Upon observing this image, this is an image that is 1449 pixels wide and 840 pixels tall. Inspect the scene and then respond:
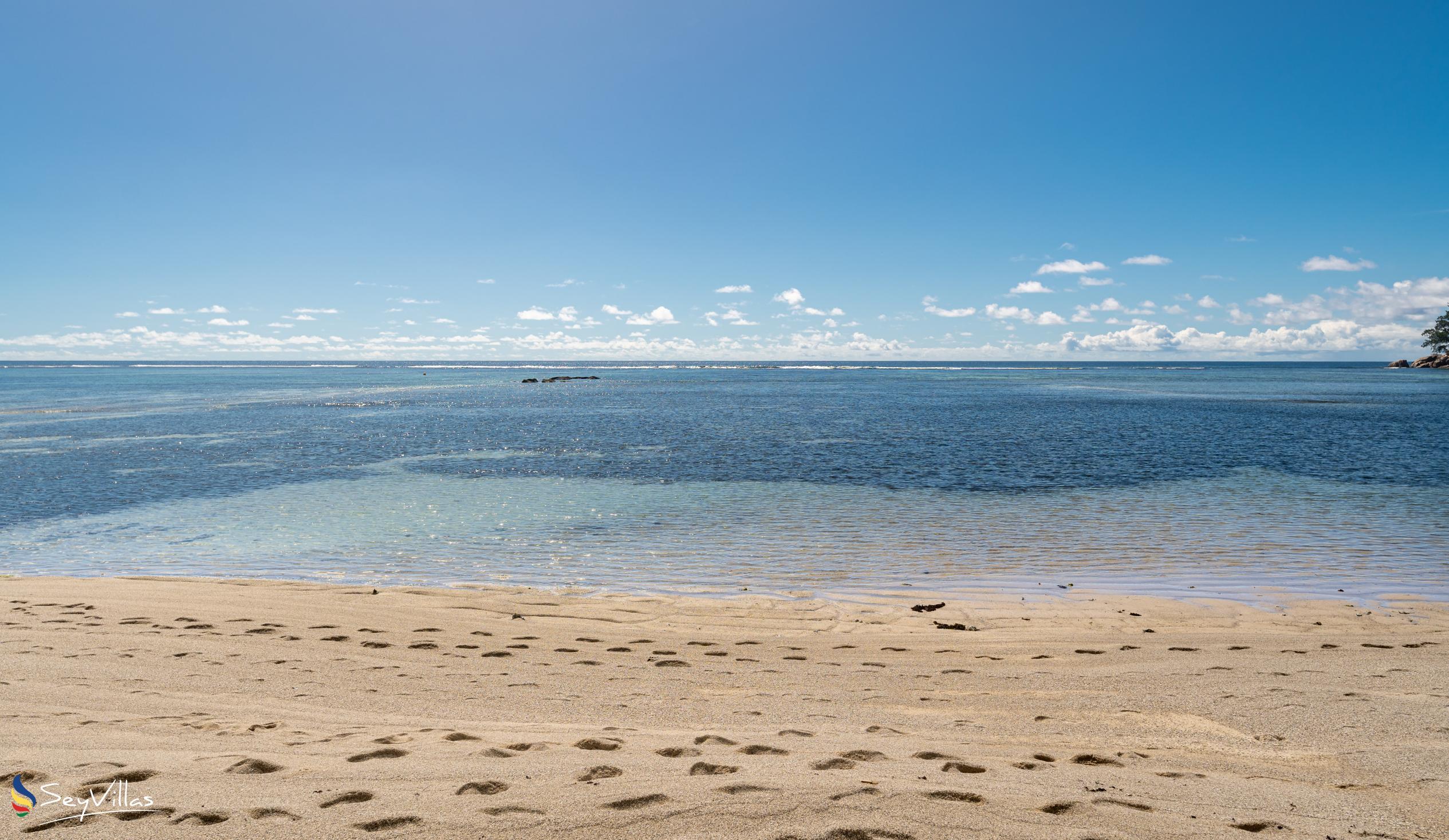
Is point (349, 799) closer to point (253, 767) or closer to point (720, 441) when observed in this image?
point (253, 767)

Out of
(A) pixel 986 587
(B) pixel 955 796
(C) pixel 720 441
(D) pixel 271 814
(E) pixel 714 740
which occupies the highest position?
(D) pixel 271 814

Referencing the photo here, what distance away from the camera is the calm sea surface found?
1625cm

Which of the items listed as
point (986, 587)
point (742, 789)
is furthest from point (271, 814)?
point (986, 587)

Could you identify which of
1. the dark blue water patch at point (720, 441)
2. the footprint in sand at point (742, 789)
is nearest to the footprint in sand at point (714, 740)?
the footprint in sand at point (742, 789)

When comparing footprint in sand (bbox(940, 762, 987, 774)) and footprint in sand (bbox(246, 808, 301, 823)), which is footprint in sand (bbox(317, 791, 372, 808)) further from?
footprint in sand (bbox(940, 762, 987, 774))

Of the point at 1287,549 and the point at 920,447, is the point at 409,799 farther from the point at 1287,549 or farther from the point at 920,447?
the point at 920,447

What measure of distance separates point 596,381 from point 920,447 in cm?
15428

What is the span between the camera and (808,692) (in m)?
8.46

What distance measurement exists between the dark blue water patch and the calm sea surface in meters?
0.37

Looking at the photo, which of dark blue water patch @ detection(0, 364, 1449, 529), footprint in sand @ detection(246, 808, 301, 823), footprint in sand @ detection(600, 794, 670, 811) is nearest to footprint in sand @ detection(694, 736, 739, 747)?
footprint in sand @ detection(600, 794, 670, 811)

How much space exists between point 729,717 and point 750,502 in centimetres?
1716

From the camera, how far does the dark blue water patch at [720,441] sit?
2983 centimetres

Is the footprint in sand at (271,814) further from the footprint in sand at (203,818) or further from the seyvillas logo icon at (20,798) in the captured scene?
the seyvillas logo icon at (20,798)

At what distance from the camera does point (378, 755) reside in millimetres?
6102
